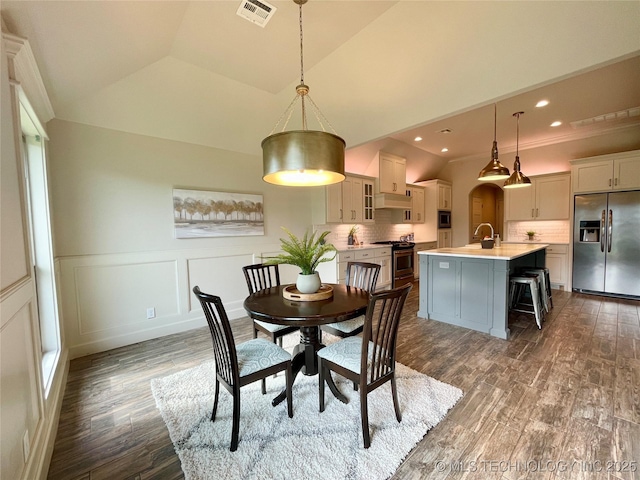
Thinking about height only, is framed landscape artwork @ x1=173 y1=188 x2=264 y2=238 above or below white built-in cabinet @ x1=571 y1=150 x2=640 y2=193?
below

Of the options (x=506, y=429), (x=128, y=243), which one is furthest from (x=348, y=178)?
(x=506, y=429)

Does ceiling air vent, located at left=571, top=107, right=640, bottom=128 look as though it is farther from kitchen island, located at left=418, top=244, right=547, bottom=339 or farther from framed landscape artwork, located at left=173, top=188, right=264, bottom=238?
framed landscape artwork, located at left=173, top=188, right=264, bottom=238

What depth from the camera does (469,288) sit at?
345 cm

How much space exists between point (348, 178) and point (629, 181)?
4.58m

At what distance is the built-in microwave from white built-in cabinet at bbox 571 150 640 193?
8.20ft

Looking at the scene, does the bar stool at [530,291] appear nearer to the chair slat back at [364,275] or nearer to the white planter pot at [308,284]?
the chair slat back at [364,275]

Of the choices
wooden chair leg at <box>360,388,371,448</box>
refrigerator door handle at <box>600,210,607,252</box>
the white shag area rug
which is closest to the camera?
the white shag area rug

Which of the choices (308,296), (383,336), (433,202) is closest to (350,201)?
(433,202)

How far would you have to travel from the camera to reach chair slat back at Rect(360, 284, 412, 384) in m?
1.56

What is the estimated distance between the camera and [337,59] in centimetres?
298

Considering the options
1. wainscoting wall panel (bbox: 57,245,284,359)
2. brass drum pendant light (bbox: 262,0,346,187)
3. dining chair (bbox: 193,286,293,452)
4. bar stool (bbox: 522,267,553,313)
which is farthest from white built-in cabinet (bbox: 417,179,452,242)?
dining chair (bbox: 193,286,293,452)

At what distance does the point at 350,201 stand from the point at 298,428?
13.1 feet

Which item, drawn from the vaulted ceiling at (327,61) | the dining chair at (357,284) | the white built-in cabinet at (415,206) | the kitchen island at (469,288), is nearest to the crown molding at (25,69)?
the vaulted ceiling at (327,61)

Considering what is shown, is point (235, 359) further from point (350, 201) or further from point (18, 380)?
point (350, 201)
